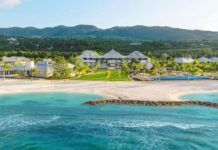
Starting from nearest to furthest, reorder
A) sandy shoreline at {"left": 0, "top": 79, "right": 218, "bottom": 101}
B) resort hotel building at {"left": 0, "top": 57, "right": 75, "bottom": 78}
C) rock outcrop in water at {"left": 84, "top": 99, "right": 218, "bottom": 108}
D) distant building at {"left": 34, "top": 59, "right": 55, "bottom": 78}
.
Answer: rock outcrop in water at {"left": 84, "top": 99, "right": 218, "bottom": 108}
sandy shoreline at {"left": 0, "top": 79, "right": 218, "bottom": 101}
distant building at {"left": 34, "top": 59, "right": 55, "bottom": 78}
resort hotel building at {"left": 0, "top": 57, "right": 75, "bottom": 78}

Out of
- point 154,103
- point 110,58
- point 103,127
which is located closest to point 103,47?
point 110,58

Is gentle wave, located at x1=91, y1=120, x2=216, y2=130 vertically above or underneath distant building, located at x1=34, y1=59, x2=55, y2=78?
underneath

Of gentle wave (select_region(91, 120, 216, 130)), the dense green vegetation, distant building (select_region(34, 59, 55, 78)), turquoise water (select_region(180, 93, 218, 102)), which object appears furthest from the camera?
the dense green vegetation

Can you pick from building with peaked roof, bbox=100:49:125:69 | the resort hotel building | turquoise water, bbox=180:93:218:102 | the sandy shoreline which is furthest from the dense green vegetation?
turquoise water, bbox=180:93:218:102

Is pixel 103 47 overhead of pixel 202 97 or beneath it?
overhead

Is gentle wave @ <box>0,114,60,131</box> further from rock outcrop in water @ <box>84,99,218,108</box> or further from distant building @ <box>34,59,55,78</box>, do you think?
distant building @ <box>34,59,55,78</box>

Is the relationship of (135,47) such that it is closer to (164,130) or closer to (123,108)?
(123,108)

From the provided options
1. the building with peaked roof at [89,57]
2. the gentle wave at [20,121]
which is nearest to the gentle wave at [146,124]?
the gentle wave at [20,121]

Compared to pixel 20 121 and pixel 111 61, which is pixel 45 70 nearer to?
pixel 111 61
